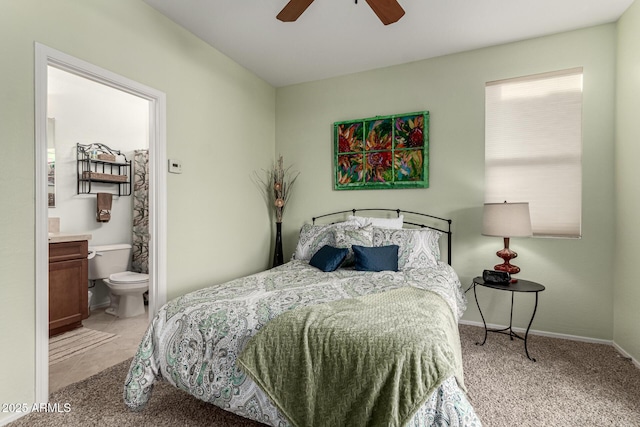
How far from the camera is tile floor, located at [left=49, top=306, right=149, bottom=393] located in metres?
2.30

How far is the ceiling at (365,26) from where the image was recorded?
250cm

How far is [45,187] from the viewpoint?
76.3 inches

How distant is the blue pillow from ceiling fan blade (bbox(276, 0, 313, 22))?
180 centimetres

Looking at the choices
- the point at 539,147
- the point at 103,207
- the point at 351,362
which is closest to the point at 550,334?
the point at 539,147

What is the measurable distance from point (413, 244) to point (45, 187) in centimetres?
272

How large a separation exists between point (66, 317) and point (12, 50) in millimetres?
2373

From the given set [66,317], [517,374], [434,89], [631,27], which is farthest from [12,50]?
[631,27]

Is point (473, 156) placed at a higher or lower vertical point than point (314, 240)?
higher

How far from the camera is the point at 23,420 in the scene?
71.0 inches

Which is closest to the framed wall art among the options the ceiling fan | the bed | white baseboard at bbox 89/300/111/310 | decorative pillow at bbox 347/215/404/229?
decorative pillow at bbox 347/215/404/229

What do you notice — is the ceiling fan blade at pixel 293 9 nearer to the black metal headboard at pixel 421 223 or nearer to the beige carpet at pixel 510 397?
the black metal headboard at pixel 421 223

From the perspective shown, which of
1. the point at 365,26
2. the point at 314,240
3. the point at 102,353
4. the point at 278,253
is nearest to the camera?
the point at 102,353

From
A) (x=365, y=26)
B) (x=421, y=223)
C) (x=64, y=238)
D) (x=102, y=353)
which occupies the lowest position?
(x=102, y=353)

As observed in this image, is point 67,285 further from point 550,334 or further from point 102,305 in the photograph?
point 550,334
